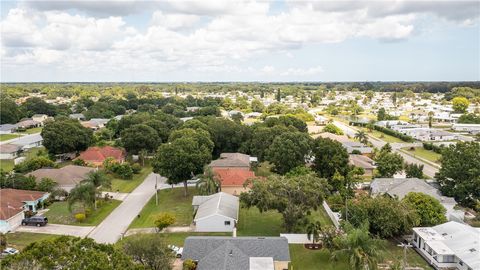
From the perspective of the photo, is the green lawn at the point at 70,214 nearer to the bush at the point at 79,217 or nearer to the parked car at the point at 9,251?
the bush at the point at 79,217

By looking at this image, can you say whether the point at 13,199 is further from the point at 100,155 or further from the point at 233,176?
the point at 233,176

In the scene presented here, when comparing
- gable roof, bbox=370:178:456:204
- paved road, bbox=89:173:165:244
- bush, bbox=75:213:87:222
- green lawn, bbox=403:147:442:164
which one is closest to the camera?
paved road, bbox=89:173:165:244

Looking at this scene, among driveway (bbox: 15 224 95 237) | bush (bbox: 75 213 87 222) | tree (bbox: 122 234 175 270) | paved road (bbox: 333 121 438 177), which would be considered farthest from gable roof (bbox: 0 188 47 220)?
paved road (bbox: 333 121 438 177)

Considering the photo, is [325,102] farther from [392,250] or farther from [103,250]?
[103,250]

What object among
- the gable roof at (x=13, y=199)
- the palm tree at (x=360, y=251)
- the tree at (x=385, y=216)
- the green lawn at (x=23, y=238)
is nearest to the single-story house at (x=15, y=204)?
the gable roof at (x=13, y=199)

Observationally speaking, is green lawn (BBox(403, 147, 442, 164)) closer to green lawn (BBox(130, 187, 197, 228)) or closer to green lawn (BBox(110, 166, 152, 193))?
green lawn (BBox(130, 187, 197, 228))

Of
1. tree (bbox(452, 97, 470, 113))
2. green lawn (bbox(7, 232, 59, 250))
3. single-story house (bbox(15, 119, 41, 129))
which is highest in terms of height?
tree (bbox(452, 97, 470, 113))

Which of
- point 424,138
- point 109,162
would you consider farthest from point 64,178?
point 424,138
